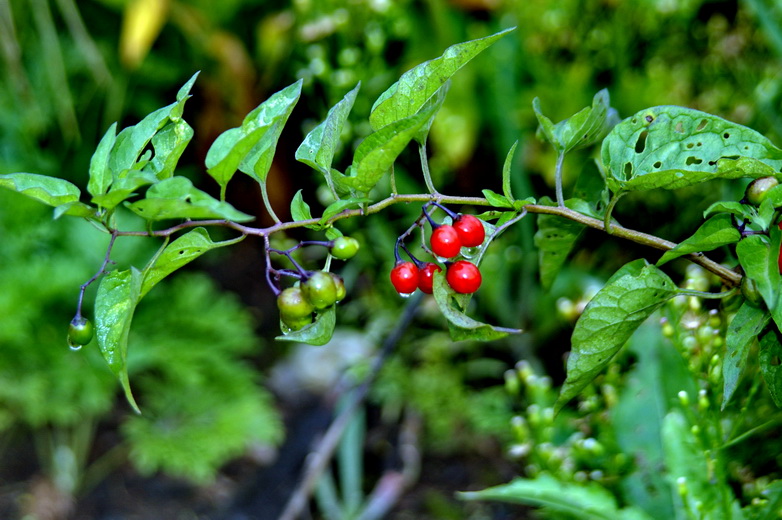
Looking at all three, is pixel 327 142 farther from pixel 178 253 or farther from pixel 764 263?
pixel 764 263

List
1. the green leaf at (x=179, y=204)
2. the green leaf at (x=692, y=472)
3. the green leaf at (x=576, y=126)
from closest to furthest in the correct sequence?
the green leaf at (x=179, y=204) → the green leaf at (x=576, y=126) → the green leaf at (x=692, y=472)

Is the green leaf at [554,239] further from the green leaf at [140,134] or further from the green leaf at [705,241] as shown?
the green leaf at [140,134]

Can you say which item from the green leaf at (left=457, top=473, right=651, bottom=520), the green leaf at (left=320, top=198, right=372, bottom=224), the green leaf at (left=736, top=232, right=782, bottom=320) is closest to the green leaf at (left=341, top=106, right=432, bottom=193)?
the green leaf at (left=320, top=198, right=372, bottom=224)

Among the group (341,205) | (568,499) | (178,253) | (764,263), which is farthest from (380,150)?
(568,499)

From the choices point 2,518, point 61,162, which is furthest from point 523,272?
point 61,162

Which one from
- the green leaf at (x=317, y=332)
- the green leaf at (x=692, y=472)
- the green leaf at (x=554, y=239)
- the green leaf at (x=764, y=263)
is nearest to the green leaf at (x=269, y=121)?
the green leaf at (x=317, y=332)

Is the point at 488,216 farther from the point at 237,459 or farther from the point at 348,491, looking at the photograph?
the point at 237,459
